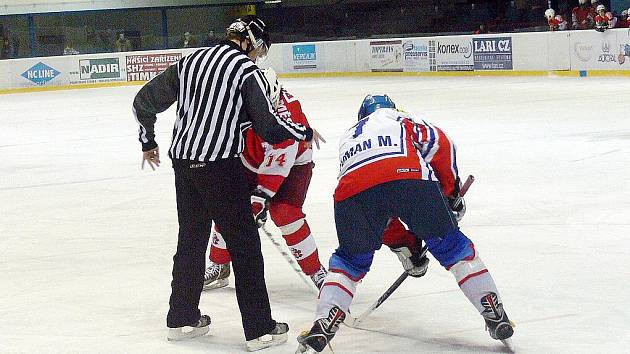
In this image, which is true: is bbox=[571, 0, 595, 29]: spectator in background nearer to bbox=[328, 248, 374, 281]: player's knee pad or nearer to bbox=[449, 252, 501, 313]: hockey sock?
bbox=[449, 252, 501, 313]: hockey sock

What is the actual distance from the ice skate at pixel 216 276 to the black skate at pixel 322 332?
148 cm

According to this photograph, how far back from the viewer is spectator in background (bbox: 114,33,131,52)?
1018 inches

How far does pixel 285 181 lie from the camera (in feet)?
16.1

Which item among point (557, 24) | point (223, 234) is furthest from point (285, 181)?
point (557, 24)

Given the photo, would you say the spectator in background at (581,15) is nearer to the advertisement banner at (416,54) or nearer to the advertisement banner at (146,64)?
the advertisement banner at (416,54)

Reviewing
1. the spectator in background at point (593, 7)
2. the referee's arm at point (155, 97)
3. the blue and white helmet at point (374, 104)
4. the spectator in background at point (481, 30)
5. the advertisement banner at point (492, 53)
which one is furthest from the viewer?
the spectator in background at point (481, 30)

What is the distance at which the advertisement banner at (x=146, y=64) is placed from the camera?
2497 centimetres

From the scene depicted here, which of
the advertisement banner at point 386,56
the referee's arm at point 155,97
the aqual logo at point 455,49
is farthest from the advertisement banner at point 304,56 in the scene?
the referee's arm at point 155,97

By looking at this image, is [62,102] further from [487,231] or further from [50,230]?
[487,231]

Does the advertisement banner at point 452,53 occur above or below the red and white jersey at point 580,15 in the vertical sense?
below

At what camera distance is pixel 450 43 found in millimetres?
21422

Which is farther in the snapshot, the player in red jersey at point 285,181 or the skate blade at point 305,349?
the player in red jersey at point 285,181

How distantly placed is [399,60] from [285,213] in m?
18.0

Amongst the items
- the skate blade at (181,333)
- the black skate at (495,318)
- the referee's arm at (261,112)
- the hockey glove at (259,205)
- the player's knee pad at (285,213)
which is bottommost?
the skate blade at (181,333)
